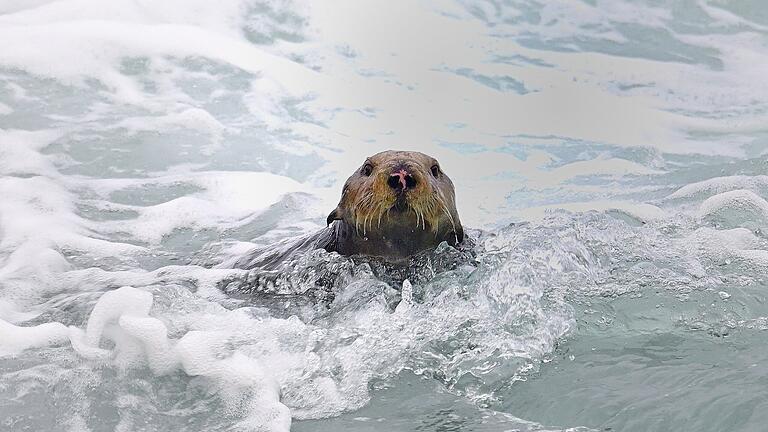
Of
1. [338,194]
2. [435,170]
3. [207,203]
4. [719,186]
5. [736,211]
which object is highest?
[435,170]

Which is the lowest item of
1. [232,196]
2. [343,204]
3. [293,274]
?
[232,196]

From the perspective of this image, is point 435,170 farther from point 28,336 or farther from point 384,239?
point 28,336

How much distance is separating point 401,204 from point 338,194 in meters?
4.99

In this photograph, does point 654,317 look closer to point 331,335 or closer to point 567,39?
point 331,335

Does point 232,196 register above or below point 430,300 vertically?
below

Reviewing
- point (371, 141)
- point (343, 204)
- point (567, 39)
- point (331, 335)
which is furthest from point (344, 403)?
point (567, 39)

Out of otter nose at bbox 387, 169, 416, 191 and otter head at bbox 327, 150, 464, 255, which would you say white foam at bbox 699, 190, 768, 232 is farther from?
otter nose at bbox 387, 169, 416, 191

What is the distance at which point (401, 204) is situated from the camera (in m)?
4.51

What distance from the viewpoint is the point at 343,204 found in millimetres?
4875

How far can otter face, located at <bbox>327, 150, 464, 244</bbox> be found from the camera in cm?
448

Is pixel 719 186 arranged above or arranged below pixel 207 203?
above

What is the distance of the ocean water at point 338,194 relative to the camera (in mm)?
3621

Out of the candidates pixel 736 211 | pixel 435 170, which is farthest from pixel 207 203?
pixel 736 211

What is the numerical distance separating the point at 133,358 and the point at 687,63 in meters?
10.5
